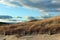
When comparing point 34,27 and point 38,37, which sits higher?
point 34,27

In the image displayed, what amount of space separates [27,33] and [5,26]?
34 cm

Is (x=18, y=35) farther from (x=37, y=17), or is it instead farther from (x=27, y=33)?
(x=37, y=17)

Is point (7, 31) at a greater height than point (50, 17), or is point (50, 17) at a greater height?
point (50, 17)

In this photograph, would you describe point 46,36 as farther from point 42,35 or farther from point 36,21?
point 36,21

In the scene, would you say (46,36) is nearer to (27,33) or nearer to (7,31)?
(27,33)

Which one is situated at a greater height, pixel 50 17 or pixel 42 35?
pixel 50 17

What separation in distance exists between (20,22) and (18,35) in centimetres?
20

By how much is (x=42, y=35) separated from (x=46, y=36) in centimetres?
6

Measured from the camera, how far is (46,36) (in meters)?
2.35

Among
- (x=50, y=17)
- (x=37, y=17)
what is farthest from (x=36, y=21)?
(x=50, y=17)

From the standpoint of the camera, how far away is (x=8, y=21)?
2.45 metres

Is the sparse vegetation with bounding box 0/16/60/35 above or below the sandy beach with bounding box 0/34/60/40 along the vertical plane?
above

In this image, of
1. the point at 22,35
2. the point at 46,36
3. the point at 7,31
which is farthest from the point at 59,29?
the point at 7,31

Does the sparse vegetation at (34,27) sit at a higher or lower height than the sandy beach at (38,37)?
higher
